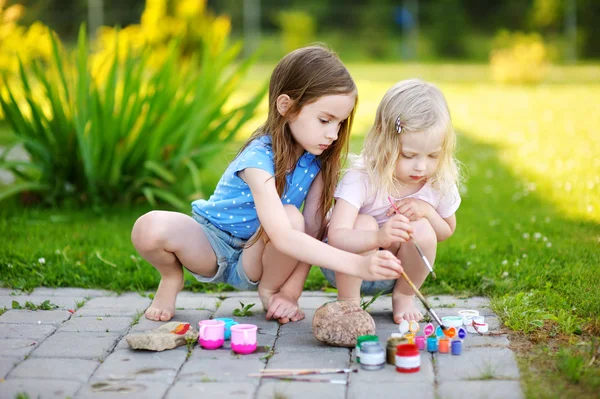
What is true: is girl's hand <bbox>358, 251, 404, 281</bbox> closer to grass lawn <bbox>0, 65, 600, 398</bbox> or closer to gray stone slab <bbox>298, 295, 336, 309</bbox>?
grass lawn <bbox>0, 65, 600, 398</bbox>

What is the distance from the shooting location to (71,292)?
3.32 metres

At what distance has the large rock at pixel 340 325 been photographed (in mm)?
2570

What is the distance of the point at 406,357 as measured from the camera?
2314mm

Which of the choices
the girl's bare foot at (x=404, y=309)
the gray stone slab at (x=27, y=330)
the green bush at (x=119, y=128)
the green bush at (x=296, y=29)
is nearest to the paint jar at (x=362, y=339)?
the girl's bare foot at (x=404, y=309)

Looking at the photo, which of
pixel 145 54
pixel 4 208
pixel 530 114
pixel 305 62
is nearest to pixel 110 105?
pixel 145 54

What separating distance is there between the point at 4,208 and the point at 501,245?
299 centimetres

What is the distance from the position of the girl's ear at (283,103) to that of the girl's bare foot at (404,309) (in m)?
0.83

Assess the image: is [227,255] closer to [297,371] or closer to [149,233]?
[149,233]

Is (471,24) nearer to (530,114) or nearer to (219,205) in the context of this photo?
(530,114)

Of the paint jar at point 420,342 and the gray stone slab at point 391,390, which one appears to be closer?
the gray stone slab at point 391,390

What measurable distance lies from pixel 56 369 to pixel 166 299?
2.16 feet

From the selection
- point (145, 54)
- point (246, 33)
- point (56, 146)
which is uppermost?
point (145, 54)

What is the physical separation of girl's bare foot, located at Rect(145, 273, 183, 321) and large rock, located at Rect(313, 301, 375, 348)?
0.65 m

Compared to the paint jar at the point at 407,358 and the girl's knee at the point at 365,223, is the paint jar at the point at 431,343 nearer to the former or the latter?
the paint jar at the point at 407,358
